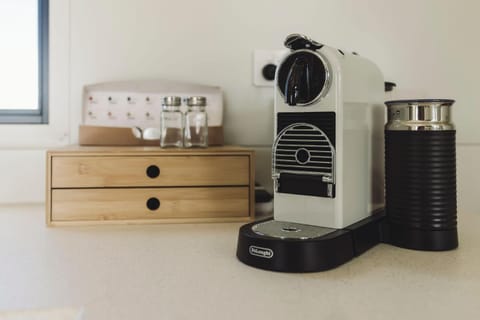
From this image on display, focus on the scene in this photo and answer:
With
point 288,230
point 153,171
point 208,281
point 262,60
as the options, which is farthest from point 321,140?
point 262,60

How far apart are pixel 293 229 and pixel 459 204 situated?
0.75 meters

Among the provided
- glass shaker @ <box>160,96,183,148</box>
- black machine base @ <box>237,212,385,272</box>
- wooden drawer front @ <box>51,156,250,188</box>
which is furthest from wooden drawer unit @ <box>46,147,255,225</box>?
black machine base @ <box>237,212,385,272</box>

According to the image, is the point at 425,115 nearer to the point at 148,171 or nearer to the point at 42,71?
the point at 148,171

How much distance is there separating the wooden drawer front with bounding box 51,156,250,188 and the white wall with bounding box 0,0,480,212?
10.2 inches

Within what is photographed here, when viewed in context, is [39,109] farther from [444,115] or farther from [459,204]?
[459,204]

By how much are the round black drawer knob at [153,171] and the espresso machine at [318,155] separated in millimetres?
286

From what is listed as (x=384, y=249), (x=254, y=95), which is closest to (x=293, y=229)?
(x=384, y=249)

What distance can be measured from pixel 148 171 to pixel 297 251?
0.41 meters

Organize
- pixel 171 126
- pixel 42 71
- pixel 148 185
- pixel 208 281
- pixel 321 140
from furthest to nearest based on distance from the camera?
pixel 42 71 → pixel 171 126 → pixel 148 185 → pixel 321 140 → pixel 208 281

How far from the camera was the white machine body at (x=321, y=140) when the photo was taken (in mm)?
673

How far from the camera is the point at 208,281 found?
1.85 feet

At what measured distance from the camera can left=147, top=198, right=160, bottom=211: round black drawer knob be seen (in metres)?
0.89

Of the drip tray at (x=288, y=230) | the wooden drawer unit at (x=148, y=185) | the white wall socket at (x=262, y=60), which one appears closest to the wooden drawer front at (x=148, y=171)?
the wooden drawer unit at (x=148, y=185)

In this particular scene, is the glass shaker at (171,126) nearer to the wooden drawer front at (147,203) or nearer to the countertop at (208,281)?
the wooden drawer front at (147,203)
